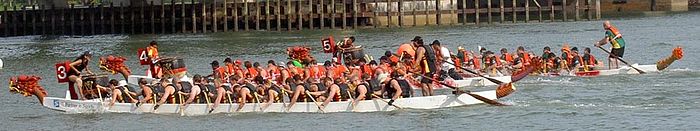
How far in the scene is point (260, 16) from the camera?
73438mm

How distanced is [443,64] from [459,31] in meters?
33.9

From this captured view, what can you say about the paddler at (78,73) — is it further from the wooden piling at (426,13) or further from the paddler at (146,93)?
the wooden piling at (426,13)

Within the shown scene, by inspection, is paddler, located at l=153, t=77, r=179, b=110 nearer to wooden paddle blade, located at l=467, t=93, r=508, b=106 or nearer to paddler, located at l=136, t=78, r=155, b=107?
paddler, located at l=136, t=78, r=155, b=107

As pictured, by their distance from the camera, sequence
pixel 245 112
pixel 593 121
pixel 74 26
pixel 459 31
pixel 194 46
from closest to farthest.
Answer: pixel 593 121, pixel 245 112, pixel 194 46, pixel 459 31, pixel 74 26

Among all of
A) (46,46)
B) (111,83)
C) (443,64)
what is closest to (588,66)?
(443,64)

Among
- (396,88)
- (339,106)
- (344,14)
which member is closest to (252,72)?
(339,106)

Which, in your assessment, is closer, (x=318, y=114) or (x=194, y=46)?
(x=318, y=114)

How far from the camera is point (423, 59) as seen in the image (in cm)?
3077

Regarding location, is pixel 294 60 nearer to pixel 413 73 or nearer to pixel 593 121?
pixel 413 73

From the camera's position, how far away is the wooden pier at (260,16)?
7281cm

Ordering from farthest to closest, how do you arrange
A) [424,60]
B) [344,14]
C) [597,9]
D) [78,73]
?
[597,9]
[344,14]
[78,73]
[424,60]

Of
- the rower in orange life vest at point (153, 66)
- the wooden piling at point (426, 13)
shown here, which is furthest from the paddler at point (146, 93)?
the wooden piling at point (426, 13)

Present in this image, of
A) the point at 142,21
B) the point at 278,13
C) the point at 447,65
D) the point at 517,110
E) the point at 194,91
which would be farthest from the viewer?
the point at 142,21

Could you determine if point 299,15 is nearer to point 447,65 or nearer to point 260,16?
point 260,16
